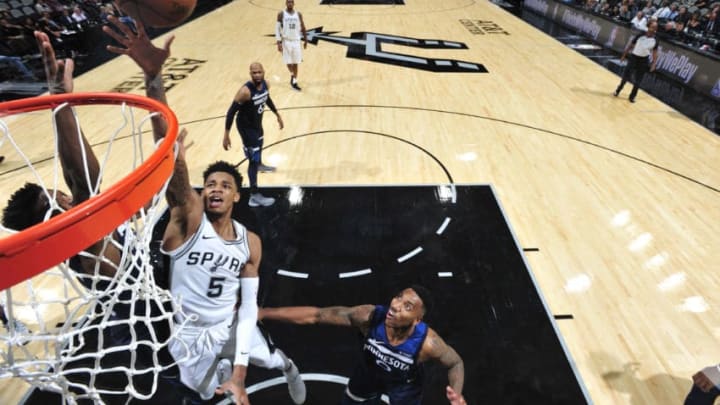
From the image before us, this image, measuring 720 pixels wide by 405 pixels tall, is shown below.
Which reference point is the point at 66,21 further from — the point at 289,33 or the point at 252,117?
the point at 252,117

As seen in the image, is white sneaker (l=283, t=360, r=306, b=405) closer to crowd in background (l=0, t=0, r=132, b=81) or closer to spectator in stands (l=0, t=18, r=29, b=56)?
crowd in background (l=0, t=0, r=132, b=81)

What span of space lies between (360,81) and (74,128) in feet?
25.8

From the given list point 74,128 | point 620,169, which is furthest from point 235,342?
point 620,169

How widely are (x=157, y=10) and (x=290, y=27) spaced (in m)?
6.42

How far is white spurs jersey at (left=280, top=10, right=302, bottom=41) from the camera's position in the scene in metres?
8.38

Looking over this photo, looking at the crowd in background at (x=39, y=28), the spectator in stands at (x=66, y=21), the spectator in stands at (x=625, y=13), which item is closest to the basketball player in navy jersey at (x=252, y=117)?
the crowd in background at (x=39, y=28)

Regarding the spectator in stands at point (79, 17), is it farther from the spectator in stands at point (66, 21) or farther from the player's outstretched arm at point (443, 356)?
the player's outstretched arm at point (443, 356)

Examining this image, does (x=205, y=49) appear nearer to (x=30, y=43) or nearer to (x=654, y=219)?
(x=30, y=43)

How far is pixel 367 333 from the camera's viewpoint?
2.66m

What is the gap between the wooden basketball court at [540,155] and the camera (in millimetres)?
3762

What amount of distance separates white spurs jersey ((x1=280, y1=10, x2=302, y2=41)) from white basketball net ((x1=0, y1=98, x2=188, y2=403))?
328 centimetres

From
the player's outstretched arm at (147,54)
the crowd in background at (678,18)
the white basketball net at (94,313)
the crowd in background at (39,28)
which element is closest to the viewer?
the white basketball net at (94,313)

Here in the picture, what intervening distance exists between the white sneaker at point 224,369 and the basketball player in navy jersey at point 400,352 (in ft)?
2.58

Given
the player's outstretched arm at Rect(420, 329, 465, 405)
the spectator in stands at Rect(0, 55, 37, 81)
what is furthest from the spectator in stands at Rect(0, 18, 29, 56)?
the player's outstretched arm at Rect(420, 329, 465, 405)
